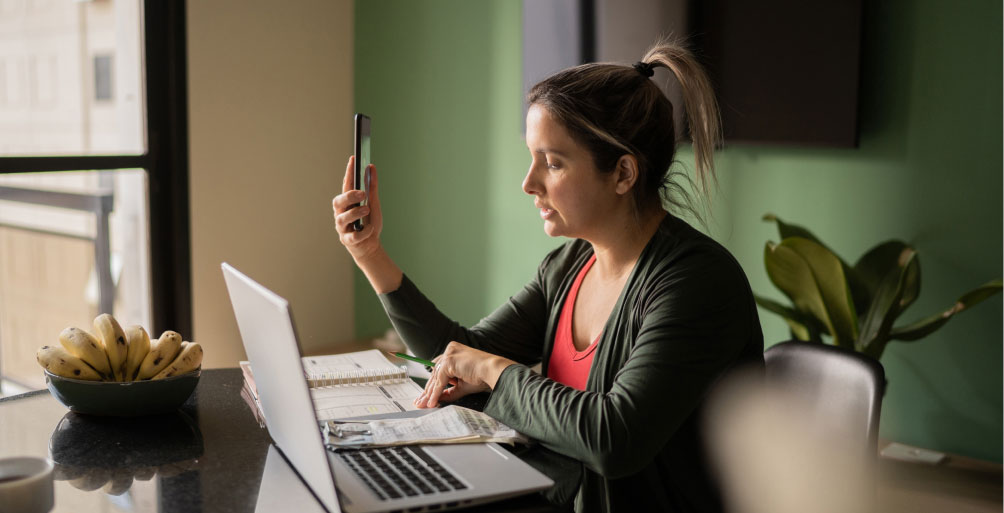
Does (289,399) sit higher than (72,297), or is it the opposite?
(289,399)

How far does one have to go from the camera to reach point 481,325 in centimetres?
184

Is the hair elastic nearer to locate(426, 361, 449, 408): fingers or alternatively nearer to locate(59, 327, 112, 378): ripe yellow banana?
locate(426, 361, 449, 408): fingers

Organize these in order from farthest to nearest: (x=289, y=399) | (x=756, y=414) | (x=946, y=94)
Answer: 1. (x=946, y=94)
2. (x=756, y=414)
3. (x=289, y=399)

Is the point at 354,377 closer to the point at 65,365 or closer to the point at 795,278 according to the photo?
the point at 65,365

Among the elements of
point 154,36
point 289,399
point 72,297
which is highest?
point 154,36

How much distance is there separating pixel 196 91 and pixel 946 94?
8.18 feet

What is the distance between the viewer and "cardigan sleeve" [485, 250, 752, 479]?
1.28 m

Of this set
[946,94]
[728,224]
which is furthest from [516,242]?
[946,94]

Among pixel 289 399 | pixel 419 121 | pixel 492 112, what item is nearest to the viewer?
pixel 289 399

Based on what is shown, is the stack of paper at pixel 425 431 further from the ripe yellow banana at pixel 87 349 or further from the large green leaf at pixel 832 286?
the large green leaf at pixel 832 286

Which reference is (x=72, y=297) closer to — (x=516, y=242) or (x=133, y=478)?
(x=516, y=242)

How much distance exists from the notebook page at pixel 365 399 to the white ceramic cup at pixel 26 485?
0.38 metres

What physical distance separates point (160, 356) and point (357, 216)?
0.40 m

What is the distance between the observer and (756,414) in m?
1.46
